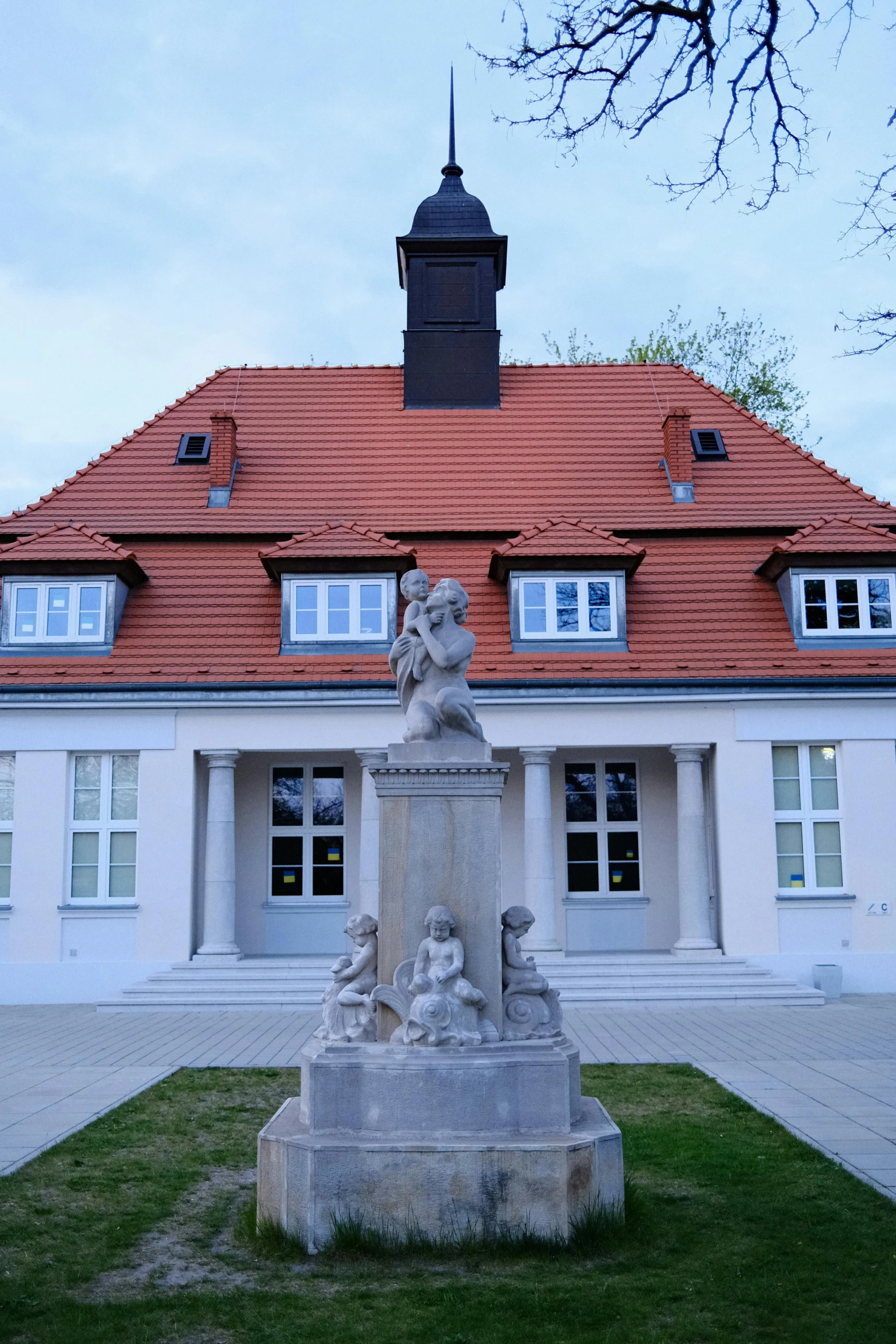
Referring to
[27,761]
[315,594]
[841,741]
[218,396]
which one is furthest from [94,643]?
[841,741]

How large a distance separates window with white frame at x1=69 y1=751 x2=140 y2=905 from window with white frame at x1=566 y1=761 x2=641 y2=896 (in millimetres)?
7466

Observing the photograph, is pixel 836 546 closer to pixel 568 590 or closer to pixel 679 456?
pixel 679 456

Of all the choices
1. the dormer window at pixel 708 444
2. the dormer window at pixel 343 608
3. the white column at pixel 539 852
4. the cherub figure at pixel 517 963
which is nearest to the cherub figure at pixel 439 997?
the cherub figure at pixel 517 963

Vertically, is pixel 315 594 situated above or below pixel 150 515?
below

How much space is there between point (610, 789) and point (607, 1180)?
49.9 feet

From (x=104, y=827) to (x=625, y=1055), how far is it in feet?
33.4

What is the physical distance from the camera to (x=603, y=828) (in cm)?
2197

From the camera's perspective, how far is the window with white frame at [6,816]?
20250mm

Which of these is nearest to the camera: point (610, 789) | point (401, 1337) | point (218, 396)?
point (401, 1337)

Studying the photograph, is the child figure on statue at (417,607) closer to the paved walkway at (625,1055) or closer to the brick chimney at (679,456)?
the paved walkway at (625,1055)

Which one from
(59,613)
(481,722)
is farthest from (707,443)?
(59,613)

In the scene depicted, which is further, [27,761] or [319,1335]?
[27,761]

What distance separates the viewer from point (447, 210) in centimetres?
2758

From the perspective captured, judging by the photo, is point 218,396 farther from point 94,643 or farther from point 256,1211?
point 256,1211
